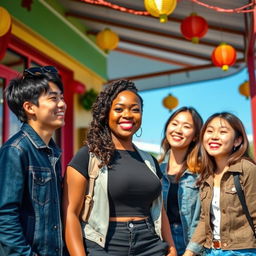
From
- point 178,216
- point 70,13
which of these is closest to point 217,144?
point 178,216

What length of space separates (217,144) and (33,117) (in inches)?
43.0

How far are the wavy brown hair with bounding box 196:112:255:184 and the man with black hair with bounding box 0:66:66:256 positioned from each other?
3.22 ft

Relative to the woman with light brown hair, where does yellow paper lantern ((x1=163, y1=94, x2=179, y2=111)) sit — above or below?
above

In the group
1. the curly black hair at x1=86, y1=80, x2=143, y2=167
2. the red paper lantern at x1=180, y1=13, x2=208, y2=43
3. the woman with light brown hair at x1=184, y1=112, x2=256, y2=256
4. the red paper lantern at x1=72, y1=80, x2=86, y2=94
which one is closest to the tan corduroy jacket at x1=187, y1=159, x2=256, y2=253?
the woman with light brown hair at x1=184, y1=112, x2=256, y2=256

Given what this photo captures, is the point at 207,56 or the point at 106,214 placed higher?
the point at 207,56

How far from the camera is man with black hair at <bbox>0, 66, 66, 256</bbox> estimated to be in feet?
5.17

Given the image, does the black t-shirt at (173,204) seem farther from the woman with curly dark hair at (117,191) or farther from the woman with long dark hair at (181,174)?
the woman with curly dark hair at (117,191)

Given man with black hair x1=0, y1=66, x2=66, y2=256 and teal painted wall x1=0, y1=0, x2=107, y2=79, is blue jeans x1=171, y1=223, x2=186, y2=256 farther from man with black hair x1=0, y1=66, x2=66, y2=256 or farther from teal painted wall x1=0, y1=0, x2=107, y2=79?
teal painted wall x1=0, y1=0, x2=107, y2=79

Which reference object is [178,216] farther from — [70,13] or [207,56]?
[207,56]

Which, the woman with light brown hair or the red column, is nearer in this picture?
the woman with light brown hair

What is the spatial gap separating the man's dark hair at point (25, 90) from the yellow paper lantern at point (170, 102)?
19.6 ft

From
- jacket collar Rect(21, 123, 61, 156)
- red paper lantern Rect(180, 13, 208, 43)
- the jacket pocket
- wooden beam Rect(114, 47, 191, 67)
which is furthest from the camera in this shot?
wooden beam Rect(114, 47, 191, 67)

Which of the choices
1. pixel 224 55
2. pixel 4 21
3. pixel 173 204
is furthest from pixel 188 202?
pixel 224 55

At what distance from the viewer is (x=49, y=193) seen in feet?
5.65
